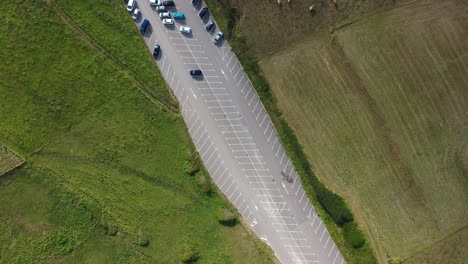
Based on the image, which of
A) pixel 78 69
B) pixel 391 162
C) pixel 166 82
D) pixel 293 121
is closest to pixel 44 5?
pixel 78 69

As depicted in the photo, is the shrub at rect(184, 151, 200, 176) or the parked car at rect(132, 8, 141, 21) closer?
the parked car at rect(132, 8, 141, 21)

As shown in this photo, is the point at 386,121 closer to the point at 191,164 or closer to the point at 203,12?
the point at 191,164

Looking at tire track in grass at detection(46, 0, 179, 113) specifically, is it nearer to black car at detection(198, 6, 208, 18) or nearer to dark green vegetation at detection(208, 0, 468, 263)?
black car at detection(198, 6, 208, 18)

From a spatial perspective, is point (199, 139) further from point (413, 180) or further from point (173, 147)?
point (413, 180)

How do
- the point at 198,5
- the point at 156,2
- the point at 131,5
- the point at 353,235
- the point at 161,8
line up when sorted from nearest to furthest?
the point at 353,235 → the point at 131,5 → the point at 161,8 → the point at 156,2 → the point at 198,5

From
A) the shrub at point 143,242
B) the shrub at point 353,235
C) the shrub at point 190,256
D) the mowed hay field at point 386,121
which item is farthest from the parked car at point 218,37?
the shrub at point 353,235

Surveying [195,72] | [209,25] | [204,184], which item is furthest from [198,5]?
[204,184]

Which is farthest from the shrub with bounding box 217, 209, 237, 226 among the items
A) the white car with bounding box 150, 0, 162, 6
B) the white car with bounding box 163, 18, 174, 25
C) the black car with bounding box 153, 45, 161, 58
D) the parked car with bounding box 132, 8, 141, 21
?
the white car with bounding box 150, 0, 162, 6
